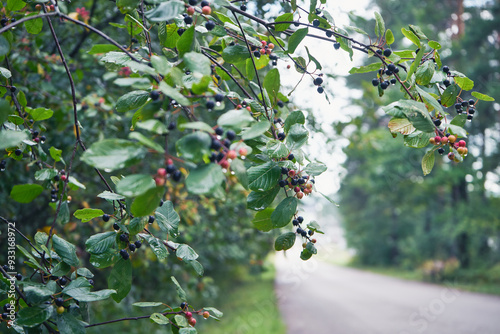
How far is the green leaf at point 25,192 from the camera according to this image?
41.9 inches

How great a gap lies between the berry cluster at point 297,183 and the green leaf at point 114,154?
55 cm

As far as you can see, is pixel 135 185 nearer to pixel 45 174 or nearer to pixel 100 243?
pixel 100 243

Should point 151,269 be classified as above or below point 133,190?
below

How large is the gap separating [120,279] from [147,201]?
1.66ft

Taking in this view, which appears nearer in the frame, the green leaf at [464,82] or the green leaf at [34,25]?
the green leaf at [464,82]

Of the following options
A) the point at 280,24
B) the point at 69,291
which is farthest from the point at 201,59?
the point at 69,291

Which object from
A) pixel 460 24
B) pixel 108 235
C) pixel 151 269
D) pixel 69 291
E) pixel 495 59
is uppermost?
pixel 460 24

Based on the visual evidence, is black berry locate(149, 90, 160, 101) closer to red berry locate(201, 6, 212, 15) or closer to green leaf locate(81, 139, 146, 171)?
green leaf locate(81, 139, 146, 171)

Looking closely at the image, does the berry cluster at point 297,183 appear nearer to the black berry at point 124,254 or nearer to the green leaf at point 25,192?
the black berry at point 124,254

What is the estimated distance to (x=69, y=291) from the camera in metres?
1.07

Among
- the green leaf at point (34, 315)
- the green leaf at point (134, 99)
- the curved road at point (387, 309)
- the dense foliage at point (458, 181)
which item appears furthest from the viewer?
the dense foliage at point (458, 181)

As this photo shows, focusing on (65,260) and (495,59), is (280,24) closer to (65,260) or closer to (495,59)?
(65,260)

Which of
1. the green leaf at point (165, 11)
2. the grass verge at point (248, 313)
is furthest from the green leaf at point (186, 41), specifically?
the grass verge at point (248, 313)

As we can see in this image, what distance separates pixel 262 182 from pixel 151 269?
377cm
